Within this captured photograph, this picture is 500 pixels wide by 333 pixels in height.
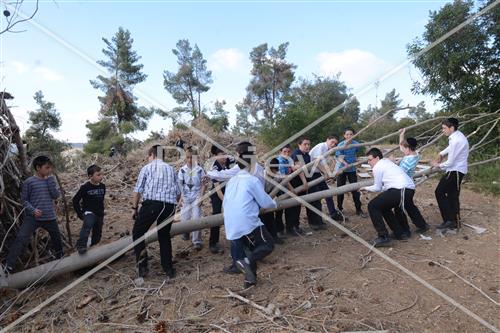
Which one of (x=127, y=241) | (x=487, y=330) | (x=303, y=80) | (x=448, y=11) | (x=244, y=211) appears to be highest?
(x=303, y=80)

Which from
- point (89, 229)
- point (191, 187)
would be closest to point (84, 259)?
point (89, 229)

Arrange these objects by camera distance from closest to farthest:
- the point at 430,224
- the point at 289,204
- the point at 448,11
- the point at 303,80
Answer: the point at 289,204 → the point at 430,224 → the point at 448,11 → the point at 303,80

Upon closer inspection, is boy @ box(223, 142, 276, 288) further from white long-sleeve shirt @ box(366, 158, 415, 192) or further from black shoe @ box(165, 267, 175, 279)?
white long-sleeve shirt @ box(366, 158, 415, 192)

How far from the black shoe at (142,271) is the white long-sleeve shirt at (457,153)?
3.91 m

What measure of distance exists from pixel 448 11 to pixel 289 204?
Result: 8.15 metres

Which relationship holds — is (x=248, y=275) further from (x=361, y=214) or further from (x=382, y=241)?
(x=361, y=214)

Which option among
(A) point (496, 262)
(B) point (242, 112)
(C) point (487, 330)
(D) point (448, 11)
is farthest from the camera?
(B) point (242, 112)

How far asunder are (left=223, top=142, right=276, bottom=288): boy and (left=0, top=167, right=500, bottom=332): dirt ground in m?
0.25

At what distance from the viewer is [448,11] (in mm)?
9734

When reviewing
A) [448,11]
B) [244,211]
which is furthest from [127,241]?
[448,11]

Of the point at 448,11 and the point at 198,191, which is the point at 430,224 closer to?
the point at 198,191

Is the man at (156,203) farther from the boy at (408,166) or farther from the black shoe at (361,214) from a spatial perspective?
the black shoe at (361,214)

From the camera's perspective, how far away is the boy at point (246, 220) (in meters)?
3.71

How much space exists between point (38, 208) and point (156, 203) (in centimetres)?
134
